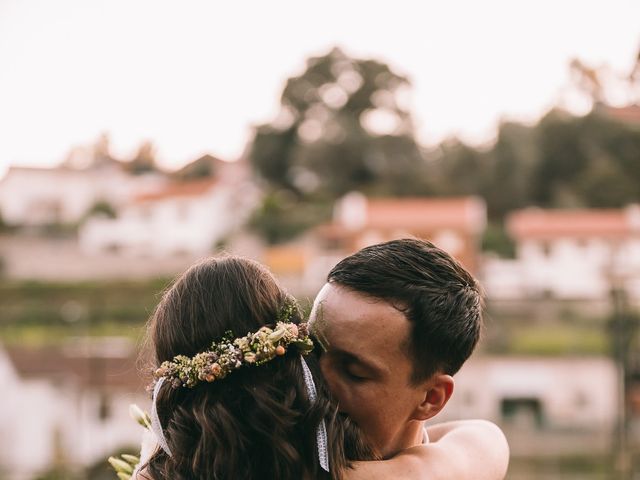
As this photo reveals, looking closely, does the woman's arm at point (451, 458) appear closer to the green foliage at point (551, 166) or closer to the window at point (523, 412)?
the window at point (523, 412)

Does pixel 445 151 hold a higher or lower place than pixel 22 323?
higher

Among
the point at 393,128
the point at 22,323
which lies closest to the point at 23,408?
the point at 22,323

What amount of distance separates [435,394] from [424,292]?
16cm

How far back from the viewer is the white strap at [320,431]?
104 cm

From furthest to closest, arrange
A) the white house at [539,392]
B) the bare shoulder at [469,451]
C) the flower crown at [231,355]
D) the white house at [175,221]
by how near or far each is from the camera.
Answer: the white house at [175,221] < the white house at [539,392] < the bare shoulder at [469,451] < the flower crown at [231,355]

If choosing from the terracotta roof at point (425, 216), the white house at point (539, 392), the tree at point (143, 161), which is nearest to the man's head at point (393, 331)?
the white house at point (539, 392)

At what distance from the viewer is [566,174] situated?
3284 centimetres

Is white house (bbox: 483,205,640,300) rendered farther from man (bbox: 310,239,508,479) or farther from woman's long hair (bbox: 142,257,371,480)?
woman's long hair (bbox: 142,257,371,480)

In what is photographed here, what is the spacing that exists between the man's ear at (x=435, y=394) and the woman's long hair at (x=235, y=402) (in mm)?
131

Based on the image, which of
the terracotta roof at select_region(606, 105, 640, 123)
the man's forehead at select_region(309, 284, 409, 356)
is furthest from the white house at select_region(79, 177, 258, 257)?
the man's forehead at select_region(309, 284, 409, 356)

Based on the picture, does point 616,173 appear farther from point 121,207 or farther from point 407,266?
point 407,266

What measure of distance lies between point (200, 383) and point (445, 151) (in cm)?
3440

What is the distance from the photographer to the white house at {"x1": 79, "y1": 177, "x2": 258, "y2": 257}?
3444 cm

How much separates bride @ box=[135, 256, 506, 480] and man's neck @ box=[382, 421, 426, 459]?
0.27 feet
